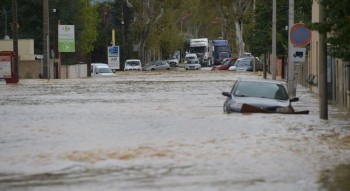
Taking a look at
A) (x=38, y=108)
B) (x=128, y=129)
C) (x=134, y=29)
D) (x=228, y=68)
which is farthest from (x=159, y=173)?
(x=134, y=29)

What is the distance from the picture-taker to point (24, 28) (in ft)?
318

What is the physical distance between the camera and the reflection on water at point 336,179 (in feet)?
44.0

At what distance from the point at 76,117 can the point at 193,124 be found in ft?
14.7

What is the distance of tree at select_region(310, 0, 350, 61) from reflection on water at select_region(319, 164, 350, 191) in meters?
7.04

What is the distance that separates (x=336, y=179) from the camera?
14305 millimetres

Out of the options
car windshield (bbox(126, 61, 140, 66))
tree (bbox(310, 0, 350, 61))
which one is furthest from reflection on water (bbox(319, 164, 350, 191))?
car windshield (bbox(126, 61, 140, 66))

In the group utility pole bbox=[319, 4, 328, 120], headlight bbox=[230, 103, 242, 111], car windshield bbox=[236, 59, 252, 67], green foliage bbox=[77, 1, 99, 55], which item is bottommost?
headlight bbox=[230, 103, 242, 111]

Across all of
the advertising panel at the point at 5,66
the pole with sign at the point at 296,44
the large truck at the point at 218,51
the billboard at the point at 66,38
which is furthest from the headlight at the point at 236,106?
the large truck at the point at 218,51

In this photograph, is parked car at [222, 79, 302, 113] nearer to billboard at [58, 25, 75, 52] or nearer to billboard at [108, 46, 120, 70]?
billboard at [58, 25, 75, 52]

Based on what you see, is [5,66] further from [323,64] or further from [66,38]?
[323,64]

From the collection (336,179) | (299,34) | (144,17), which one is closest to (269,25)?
(299,34)

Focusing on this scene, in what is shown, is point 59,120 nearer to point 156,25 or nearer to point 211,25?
point 156,25

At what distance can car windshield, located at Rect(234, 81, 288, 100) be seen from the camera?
1088 inches

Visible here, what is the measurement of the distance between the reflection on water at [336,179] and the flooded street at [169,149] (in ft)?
0.05
